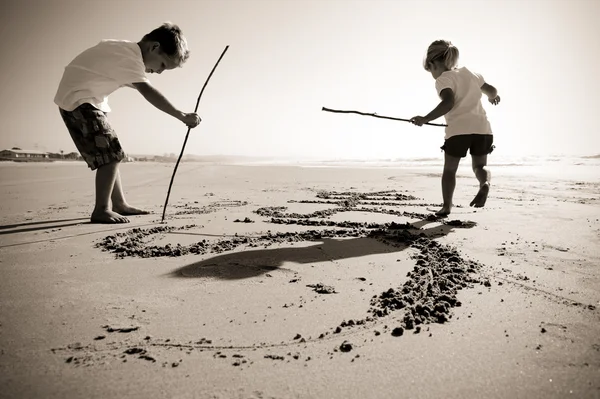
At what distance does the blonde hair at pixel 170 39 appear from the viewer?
11.3ft

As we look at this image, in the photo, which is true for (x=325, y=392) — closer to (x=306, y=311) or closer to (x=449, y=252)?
(x=306, y=311)

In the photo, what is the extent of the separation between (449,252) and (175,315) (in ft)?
5.90

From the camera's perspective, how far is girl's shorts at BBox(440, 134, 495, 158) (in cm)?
406

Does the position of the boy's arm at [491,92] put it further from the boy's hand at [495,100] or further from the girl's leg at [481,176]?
the girl's leg at [481,176]

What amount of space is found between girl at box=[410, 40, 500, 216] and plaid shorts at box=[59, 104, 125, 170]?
343cm

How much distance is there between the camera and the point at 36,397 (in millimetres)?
976

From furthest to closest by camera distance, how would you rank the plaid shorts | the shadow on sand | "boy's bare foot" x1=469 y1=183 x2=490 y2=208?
"boy's bare foot" x1=469 y1=183 x2=490 y2=208, the plaid shorts, the shadow on sand

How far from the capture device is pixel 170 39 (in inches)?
135

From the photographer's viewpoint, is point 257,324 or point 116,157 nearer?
point 257,324

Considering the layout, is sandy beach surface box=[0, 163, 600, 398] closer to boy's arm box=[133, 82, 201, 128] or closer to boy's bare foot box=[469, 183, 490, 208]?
boy's bare foot box=[469, 183, 490, 208]

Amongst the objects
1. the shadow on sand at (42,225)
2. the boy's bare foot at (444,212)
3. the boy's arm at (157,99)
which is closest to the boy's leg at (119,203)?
the shadow on sand at (42,225)

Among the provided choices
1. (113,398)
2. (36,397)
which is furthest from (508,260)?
(36,397)

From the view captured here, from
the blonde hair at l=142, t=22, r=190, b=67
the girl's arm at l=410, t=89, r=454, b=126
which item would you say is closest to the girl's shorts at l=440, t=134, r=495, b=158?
the girl's arm at l=410, t=89, r=454, b=126

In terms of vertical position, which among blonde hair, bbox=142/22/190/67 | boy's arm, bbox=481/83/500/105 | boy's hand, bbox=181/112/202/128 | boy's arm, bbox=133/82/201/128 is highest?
blonde hair, bbox=142/22/190/67
